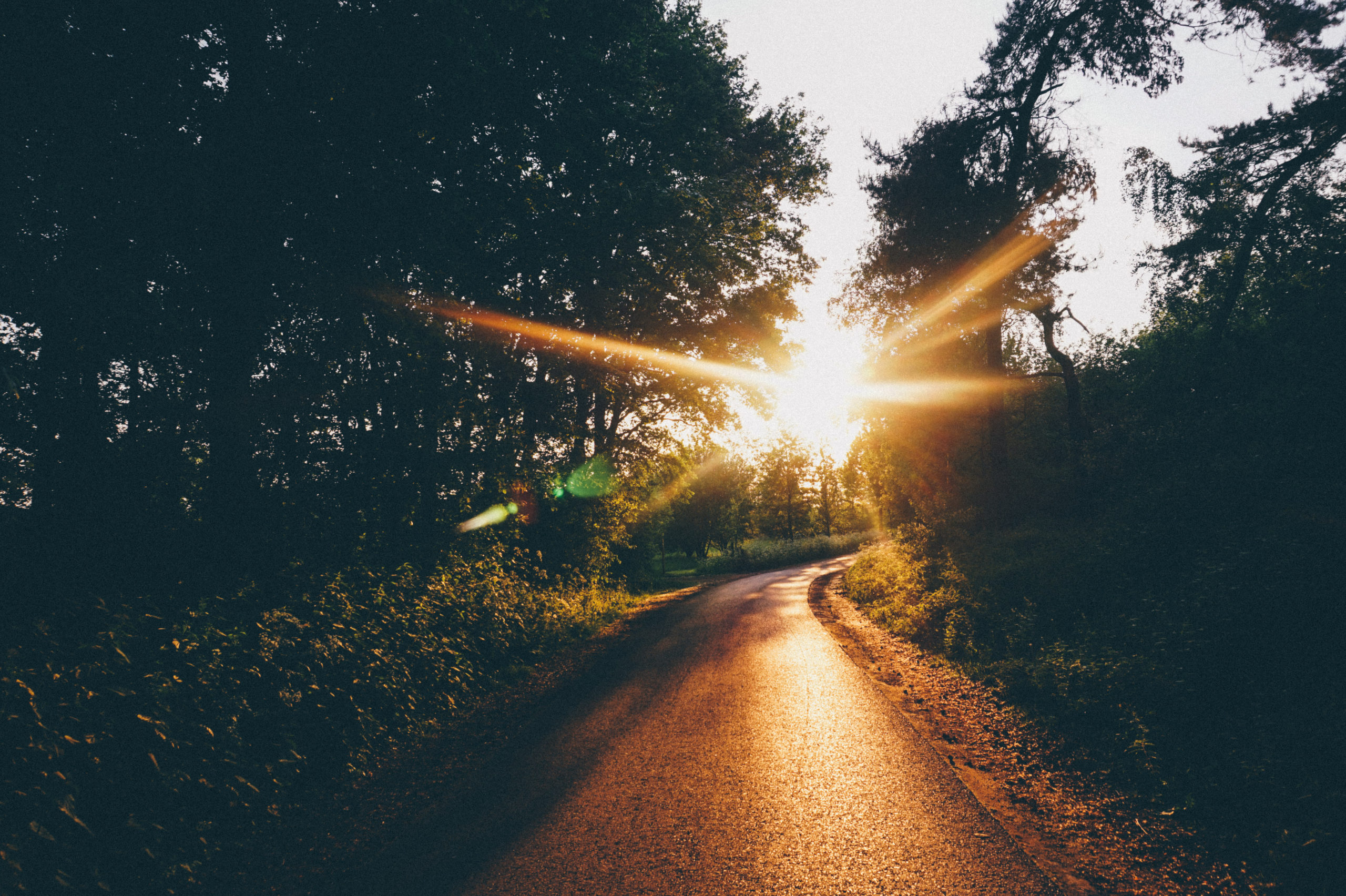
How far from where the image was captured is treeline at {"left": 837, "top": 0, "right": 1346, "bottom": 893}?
14.8ft

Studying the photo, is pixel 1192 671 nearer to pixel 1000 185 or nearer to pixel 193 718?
pixel 193 718

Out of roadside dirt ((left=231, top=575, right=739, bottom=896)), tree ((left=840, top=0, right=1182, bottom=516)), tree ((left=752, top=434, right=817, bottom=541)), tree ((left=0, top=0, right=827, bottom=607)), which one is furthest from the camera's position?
tree ((left=752, top=434, right=817, bottom=541))

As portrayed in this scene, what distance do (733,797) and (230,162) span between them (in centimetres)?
843

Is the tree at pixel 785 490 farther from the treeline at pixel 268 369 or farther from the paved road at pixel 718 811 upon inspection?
the paved road at pixel 718 811

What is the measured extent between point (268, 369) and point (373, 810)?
5640mm

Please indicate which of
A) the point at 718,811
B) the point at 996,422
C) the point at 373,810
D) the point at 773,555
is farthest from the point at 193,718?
the point at 773,555

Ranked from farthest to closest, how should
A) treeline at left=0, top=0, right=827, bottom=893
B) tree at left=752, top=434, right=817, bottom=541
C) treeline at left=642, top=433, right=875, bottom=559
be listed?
tree at left=752, top=434, right=817, bottom=541
treeline at left=642, top=433, right=875, bottom=559
treeline at left=0, top=0, right=827, bottom=893

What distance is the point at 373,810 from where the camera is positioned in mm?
4340

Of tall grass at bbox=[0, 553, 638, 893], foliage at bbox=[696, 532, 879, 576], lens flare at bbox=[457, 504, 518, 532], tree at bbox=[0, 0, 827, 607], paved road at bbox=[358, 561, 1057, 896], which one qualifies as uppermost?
tree at bbox=[0, 0, 827, 607]

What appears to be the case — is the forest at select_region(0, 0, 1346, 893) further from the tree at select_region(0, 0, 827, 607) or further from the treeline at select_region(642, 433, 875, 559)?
the treeline at select_region(642, 433, 875, 559)

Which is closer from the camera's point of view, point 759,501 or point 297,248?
point 297,248

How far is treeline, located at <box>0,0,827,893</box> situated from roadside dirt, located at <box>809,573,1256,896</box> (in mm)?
5646

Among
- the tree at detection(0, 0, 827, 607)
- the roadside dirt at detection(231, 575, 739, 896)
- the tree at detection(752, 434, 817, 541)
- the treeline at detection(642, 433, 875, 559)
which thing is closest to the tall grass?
the roadside dirt at detection(231, 575, 739, 896)

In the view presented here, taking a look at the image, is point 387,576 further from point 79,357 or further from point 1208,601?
point 1208,601
